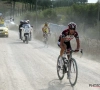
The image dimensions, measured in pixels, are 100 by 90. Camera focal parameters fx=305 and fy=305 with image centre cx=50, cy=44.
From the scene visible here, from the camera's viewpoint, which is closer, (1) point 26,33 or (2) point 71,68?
(2) point 71,68

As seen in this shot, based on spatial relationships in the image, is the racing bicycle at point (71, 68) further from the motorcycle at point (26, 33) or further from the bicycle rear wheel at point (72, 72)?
the motorcycle at point (26, 33)

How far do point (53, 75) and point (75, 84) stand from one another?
1695mm

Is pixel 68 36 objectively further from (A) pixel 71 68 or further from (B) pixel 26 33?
(B) pixel 26 33

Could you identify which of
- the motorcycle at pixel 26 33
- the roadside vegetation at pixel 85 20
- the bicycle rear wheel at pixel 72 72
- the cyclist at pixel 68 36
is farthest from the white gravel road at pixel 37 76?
the motorcycle at pixel 26 33

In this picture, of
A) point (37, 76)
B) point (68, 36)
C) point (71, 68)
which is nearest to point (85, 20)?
point (37, 76)

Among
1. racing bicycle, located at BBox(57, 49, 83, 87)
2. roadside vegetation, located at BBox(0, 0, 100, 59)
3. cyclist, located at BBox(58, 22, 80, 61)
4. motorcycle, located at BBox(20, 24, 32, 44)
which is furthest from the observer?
motorcycle, located at BBox(20, 24, 32, 44)

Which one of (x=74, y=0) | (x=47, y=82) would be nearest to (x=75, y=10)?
(x=74, y=0)

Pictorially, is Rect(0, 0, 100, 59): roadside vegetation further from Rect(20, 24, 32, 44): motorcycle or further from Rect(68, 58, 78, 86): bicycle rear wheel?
Rect(68, 58, 78, 86): bicycle rear wheel

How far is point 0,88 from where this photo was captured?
325 inches

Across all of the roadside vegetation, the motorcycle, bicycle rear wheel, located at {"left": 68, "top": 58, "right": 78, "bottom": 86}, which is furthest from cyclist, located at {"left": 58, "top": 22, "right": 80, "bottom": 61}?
the motorcycle

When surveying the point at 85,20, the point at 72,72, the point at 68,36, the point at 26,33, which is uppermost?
the point at 68,36

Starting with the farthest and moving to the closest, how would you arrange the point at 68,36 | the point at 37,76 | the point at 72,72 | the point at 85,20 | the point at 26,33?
the point at 85,20
the point at 26,33
the point at 37,76
the point at 68,36
the point at 72,72

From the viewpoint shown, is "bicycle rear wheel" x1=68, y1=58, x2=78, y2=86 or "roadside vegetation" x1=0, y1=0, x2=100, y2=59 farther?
"roadside vegetation" x1=0, y1=0, x2=100, y2=59

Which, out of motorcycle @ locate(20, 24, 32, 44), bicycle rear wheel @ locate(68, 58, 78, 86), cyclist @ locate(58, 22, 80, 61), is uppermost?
cyclist @ locate(58, 22, 80, 61)
